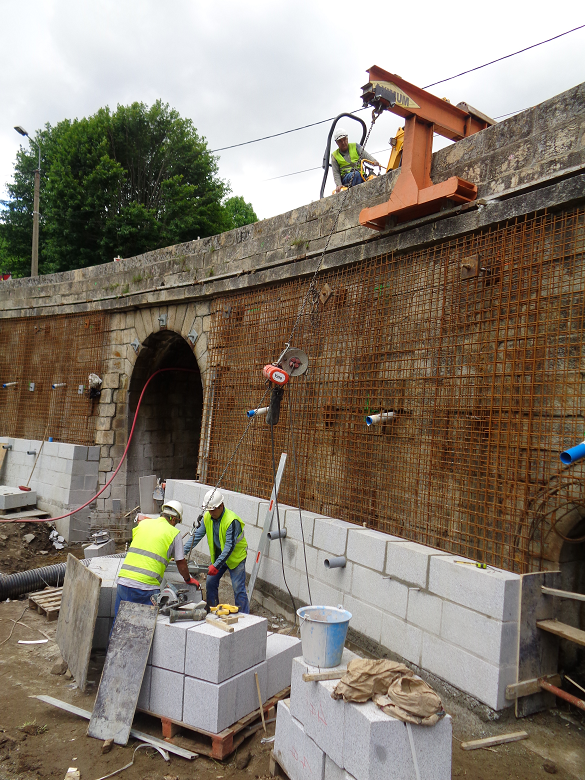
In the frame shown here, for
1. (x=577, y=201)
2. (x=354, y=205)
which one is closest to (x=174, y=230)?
(x=354, y=205)

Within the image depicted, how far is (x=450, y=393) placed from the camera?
479cm

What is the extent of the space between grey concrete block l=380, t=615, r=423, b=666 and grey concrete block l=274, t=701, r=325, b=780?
1285 millimetres

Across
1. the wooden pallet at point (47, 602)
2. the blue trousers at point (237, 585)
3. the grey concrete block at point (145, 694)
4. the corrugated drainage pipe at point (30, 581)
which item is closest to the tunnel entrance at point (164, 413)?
the corrugated drainage pipe at point (30, 581)

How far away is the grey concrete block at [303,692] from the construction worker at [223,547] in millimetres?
2232

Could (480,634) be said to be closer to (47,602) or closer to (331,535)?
(331,535)

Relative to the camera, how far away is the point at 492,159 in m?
4.87

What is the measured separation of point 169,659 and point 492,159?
15.8ft

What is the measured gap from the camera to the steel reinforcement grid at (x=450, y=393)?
158 inches

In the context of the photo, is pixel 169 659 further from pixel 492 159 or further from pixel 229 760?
pixel 492 159

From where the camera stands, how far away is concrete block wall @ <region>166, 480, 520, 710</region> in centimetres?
373

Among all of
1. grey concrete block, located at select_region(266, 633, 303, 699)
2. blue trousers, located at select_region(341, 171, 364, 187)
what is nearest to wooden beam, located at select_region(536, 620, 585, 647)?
grey concrete block, located at select_region(266, 633, 303, 699)

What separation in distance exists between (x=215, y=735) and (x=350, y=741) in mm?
1313

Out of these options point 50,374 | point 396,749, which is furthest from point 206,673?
point 50,374

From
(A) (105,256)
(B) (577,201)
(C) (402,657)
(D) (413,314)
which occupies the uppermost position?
(A) (105,256)
